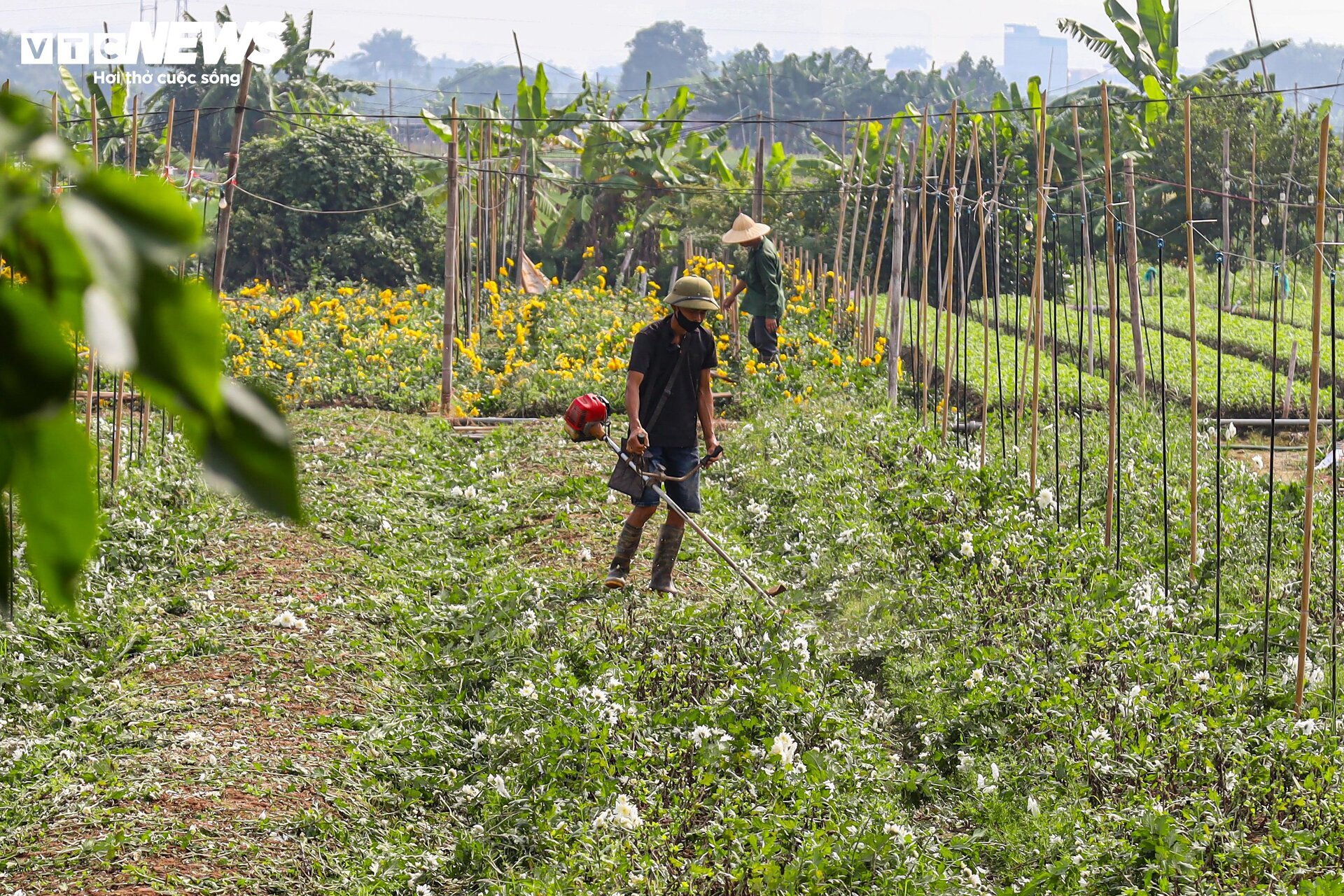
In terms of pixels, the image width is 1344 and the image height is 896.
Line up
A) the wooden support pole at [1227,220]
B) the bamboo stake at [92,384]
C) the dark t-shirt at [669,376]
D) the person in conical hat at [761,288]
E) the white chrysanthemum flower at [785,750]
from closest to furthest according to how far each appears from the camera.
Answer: the bamboo stake at [92,384] → the white chrysanthemum flower at [785,750] → the dark t-shirt at [669,376] → the person in conical hat at [761,288] → the wooden support pole at [1227,220]

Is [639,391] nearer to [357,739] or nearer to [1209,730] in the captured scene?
[357,739]

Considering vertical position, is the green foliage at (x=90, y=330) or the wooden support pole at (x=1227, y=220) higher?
the wooden support pole at (x=1227, y=220)

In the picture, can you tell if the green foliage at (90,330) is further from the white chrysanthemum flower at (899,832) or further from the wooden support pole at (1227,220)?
the wooden support pole at (1227,220)

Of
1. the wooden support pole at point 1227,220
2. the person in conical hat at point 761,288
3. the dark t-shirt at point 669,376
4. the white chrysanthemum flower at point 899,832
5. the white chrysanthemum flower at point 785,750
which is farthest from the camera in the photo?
the wooden support pole at point 1227,220

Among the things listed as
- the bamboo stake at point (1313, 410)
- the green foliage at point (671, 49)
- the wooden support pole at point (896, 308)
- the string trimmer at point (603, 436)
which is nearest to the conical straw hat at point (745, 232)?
the wooden support pole at point (896, 308)

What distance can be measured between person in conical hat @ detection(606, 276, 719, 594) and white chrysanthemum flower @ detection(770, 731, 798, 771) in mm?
2048

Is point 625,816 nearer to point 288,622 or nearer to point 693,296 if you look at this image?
point 288,622

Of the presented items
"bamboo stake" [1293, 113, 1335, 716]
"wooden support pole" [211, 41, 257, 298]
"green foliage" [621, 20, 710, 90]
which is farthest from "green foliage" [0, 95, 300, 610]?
"green foliage" [621, 20, 710, 90]

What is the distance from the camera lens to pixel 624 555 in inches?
264

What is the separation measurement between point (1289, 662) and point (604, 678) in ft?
9.55

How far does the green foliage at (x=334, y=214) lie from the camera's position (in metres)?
21.9

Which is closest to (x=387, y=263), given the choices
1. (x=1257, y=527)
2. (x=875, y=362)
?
(x=875, y=362)

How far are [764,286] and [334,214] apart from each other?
485 inches

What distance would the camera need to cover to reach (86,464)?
1.41ft
